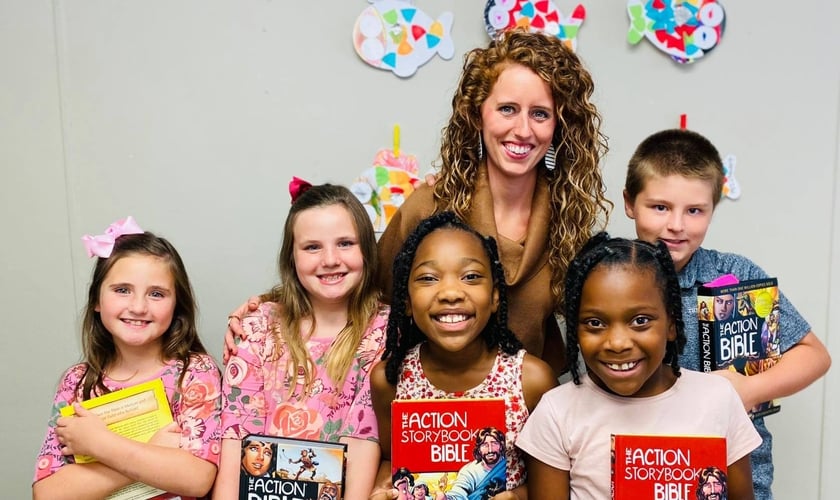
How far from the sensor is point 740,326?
1.63 metres

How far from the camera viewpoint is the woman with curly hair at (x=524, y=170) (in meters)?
1.80

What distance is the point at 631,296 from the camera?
1379mm

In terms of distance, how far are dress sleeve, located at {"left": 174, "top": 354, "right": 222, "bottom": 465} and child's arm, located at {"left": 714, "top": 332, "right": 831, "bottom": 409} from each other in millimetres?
1311

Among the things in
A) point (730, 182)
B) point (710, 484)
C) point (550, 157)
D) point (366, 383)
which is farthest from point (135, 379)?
point (730, 182)

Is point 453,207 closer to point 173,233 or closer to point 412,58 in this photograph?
point 412,58

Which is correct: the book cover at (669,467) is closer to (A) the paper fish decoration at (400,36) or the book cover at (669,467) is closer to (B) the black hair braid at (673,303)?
(B) the black hair braid at (673,303)

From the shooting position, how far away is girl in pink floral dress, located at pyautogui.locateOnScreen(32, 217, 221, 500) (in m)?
1.69

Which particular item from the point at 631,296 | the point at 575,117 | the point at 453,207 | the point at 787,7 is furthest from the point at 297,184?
the point at 787,7

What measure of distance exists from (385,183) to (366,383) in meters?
0.85

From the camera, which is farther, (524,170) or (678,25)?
(678,25)

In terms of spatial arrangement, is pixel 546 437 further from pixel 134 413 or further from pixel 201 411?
pixel 134 413

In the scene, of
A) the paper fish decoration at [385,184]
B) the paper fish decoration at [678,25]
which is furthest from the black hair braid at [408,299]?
the paper fish decoration at [678,25]

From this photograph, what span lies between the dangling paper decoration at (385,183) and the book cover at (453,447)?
1037mm

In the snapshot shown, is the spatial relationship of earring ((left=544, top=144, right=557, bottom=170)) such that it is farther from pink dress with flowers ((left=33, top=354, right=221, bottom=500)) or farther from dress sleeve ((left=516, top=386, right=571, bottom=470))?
pink dress with flowers ((left=33, top=354, right=221, bottom=500))
